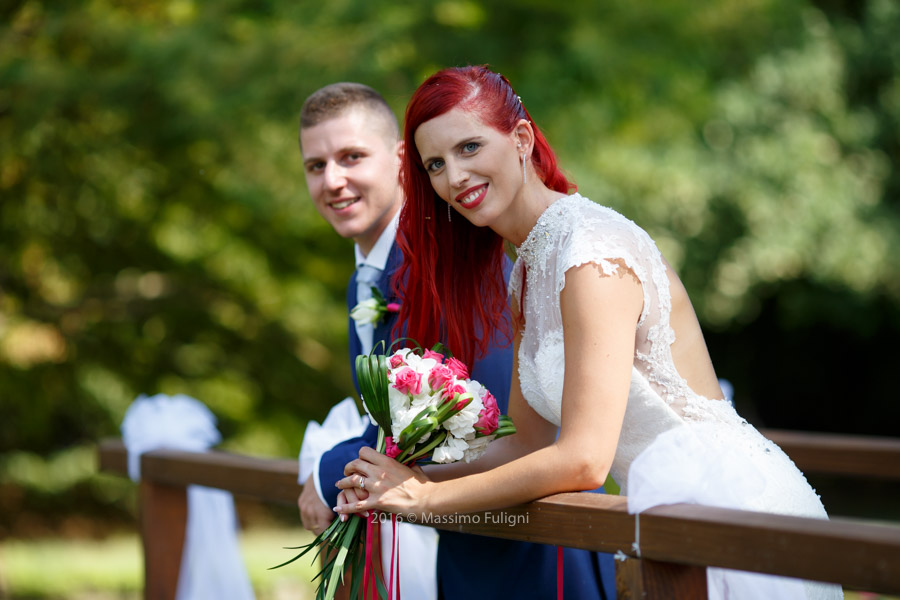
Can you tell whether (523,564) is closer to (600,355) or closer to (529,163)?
(600,355)

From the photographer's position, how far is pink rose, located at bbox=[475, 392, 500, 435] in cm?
209

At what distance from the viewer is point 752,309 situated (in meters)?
11.6

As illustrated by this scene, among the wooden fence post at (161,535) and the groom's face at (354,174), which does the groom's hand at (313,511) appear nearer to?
the groom's face at (354,174)

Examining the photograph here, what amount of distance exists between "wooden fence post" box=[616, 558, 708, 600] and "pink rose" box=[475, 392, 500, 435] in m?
0.47

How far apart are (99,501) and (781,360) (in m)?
9.78

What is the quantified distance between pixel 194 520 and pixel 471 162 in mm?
2312

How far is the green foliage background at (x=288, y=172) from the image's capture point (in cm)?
560

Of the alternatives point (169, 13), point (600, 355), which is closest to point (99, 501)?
point (169, 13)

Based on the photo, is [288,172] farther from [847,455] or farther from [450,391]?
[450,391]

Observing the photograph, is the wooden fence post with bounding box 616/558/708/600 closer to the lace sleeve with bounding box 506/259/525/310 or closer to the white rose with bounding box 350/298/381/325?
the lace sleeve with bounding box 506/259/525/310

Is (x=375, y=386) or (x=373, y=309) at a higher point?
(x=373, y=309)

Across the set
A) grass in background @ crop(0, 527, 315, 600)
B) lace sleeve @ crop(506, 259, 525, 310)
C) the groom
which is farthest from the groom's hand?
grass in background @ crop(0, 527, 315, 600)

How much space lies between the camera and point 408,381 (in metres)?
2.03

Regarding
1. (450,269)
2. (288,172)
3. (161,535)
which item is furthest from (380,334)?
(288,172)
